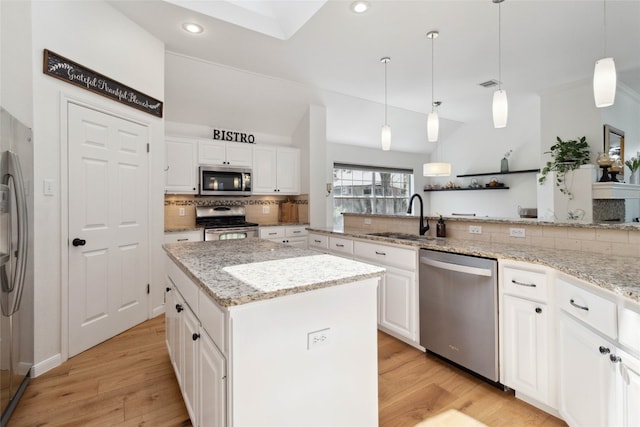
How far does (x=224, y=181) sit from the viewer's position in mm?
4504

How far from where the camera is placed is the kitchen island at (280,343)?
1112 mm

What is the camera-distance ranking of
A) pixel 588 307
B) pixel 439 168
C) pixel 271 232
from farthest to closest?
pixel 439 168, pixel 271 232, pixel 588 307

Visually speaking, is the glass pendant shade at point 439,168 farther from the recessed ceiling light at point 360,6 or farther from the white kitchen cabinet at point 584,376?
the white kitchen cabinet at point 584,376

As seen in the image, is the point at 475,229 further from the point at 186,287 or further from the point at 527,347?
the point at 186,287

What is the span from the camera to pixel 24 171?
2.00m

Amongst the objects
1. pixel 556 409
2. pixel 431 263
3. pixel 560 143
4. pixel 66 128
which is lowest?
pixel 556 409

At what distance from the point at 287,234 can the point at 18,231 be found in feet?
10.5

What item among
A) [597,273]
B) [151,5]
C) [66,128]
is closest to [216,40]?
[151,5]

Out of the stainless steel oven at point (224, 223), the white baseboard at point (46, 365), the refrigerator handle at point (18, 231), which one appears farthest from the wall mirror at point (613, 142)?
the white baseboard at point (46, 365)

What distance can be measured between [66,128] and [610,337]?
352 cm

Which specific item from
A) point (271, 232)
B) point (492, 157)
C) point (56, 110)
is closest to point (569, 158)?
point (492, 157)

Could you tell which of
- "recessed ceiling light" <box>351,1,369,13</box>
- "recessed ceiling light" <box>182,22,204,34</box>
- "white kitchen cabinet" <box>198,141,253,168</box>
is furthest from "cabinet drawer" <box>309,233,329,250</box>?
"recessed ceiling light" <box>182,22,204,34</box>

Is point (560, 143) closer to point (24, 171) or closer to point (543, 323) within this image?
point (543, 323)

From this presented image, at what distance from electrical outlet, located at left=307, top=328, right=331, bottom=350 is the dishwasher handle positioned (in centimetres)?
121
